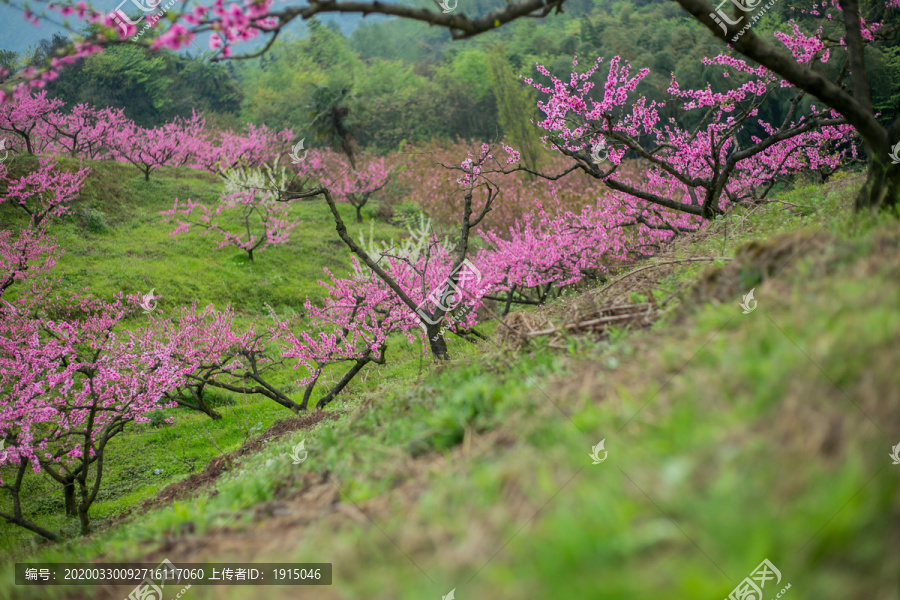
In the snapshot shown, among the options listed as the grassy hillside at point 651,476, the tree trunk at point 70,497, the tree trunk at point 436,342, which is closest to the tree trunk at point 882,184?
the grassy hillside at point 651,476

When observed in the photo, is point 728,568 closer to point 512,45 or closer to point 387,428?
point 387,428

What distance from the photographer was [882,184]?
3814 millimetres

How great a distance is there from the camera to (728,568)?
114 cm

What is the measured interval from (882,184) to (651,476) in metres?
3.76

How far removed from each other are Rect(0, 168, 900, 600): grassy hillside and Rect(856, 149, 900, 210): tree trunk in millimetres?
672

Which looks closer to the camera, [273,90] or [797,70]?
[797,70]

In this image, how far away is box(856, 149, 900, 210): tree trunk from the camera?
12.5 ft

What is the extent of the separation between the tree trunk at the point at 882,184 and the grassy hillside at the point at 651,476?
672 millimetres

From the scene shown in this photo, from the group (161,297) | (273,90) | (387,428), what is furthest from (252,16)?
(273,90)

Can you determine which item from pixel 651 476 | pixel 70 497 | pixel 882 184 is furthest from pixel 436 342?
pixel 651 476

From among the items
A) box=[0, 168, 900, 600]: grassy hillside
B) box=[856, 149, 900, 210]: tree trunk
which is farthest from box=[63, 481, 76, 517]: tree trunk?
box=[856, 149, 900, 210]: tree trunk

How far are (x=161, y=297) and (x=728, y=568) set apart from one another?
1902 centimetres

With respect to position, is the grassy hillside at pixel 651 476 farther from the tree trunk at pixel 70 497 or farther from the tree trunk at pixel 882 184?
the tree trunk at pixel 70 497

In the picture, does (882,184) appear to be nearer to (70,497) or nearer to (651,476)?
(651,476)
